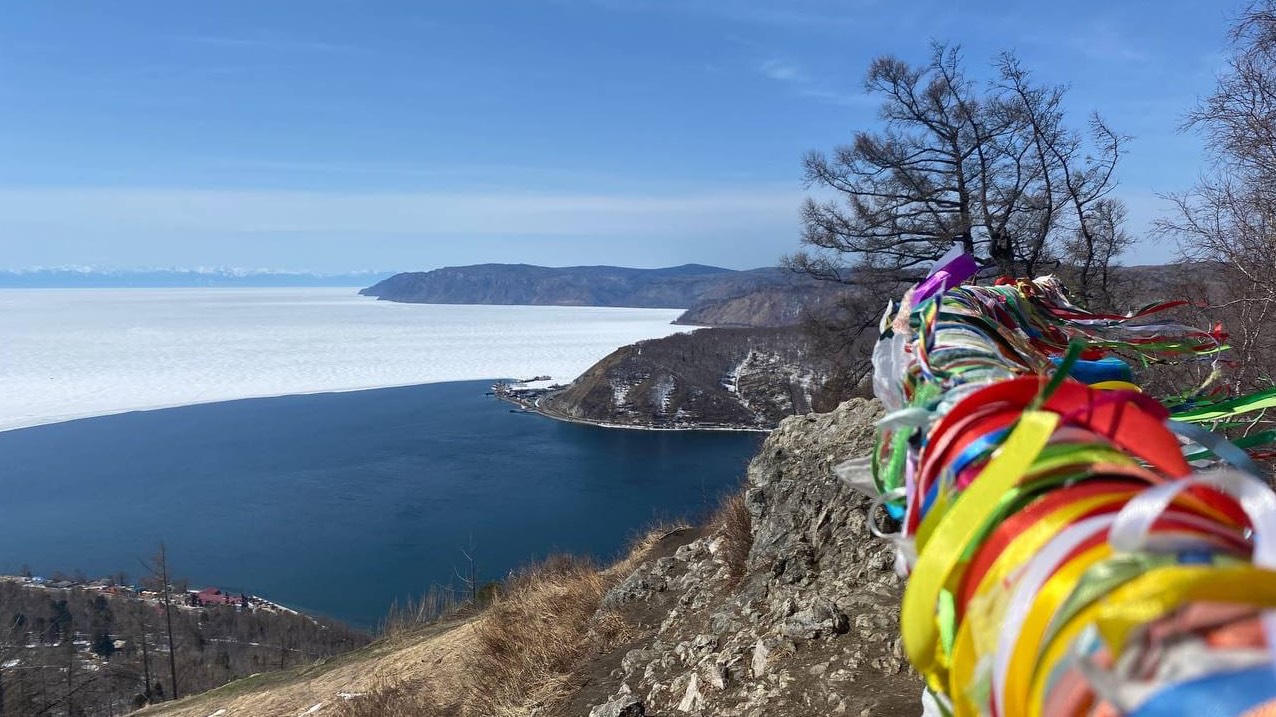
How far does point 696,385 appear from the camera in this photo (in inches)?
2795

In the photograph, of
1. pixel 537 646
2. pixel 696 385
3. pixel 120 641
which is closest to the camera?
pixel 537 646

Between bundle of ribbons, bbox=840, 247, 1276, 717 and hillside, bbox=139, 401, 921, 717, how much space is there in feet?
6.92

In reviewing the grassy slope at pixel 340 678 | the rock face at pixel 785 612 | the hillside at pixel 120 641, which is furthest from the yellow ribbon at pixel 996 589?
the hillside at pixel 120 641

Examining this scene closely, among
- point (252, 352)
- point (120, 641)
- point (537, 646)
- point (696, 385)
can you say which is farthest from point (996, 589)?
point (252, 352)

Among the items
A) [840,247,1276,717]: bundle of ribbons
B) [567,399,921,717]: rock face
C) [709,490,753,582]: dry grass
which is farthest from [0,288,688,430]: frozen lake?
[840,247,1276,717]: bundle of ribbons

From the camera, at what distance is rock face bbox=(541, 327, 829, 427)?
208 feet

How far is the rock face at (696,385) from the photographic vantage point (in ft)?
208

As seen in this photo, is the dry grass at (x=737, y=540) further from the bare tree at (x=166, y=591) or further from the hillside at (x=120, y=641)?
the bare tree at (x=166, y=591)

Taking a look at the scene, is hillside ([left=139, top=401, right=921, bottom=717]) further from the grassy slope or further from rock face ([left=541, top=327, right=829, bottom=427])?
rock face ([left=541, top=327, right=829, bottom=427])

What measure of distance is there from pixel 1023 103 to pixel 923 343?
31.4 ft

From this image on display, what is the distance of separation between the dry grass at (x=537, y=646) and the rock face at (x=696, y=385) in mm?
52288

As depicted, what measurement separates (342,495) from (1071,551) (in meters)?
40.4

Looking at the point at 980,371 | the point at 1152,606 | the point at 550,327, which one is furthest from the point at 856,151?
the point at 550,327

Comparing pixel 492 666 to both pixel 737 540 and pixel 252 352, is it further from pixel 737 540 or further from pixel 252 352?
pixel 252 352
